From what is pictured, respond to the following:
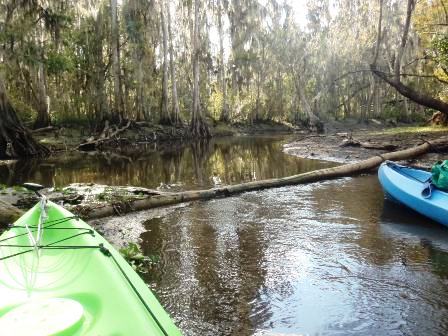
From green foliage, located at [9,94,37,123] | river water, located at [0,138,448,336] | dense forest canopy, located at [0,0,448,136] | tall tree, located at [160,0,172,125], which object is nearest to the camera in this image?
river water, located at [0,138,448,336]

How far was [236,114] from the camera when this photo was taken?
118 feet

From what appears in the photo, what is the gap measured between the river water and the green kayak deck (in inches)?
40.1

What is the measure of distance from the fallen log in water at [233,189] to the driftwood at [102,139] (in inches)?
487

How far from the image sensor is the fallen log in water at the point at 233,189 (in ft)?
23.4

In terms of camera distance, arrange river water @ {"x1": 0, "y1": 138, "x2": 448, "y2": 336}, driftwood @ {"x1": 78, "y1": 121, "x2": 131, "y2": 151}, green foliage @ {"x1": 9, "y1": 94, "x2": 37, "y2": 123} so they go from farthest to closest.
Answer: green foliage @ {"x1": 9, "y1": 94, "x2": 37, "y2": 123} → driftwood @ {"x1": 78, "y1": 121, "x2": 131, "y2": 151} → river water @ {"x1": 0, "y1": 138, "x2": 448, "y2": 336}

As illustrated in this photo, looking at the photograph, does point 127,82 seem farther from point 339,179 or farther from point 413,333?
point 413,333

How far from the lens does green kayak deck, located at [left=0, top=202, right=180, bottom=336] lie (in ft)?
7.48

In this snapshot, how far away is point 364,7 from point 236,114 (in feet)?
41.4

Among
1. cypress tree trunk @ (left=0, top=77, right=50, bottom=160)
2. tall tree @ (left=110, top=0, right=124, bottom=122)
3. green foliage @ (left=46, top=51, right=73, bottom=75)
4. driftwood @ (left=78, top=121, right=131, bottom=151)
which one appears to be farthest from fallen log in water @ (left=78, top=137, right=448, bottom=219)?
tall tree @ (left=110, top=0, right=124, bottom=122)

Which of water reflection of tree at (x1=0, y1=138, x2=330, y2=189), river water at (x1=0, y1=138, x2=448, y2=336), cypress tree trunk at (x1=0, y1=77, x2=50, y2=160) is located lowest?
river water at (x1=0, y1=138, x2=448, y2=336)

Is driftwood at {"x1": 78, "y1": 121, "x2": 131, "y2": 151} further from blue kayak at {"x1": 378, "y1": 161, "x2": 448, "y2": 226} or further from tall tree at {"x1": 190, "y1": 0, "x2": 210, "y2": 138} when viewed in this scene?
blue kayak at {"x1": 378, "y1": 161, "x2": 448, "y2": 226}

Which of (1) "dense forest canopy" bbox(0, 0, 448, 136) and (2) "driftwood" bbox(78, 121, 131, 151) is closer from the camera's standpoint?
(1) "dense forest canopy" bbox(0, 0, 448, 136)

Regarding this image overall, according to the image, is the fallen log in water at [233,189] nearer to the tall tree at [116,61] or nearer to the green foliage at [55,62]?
the green foliage at [55,62]

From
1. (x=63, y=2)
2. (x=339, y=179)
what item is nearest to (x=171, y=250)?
(x=339, y=179)
